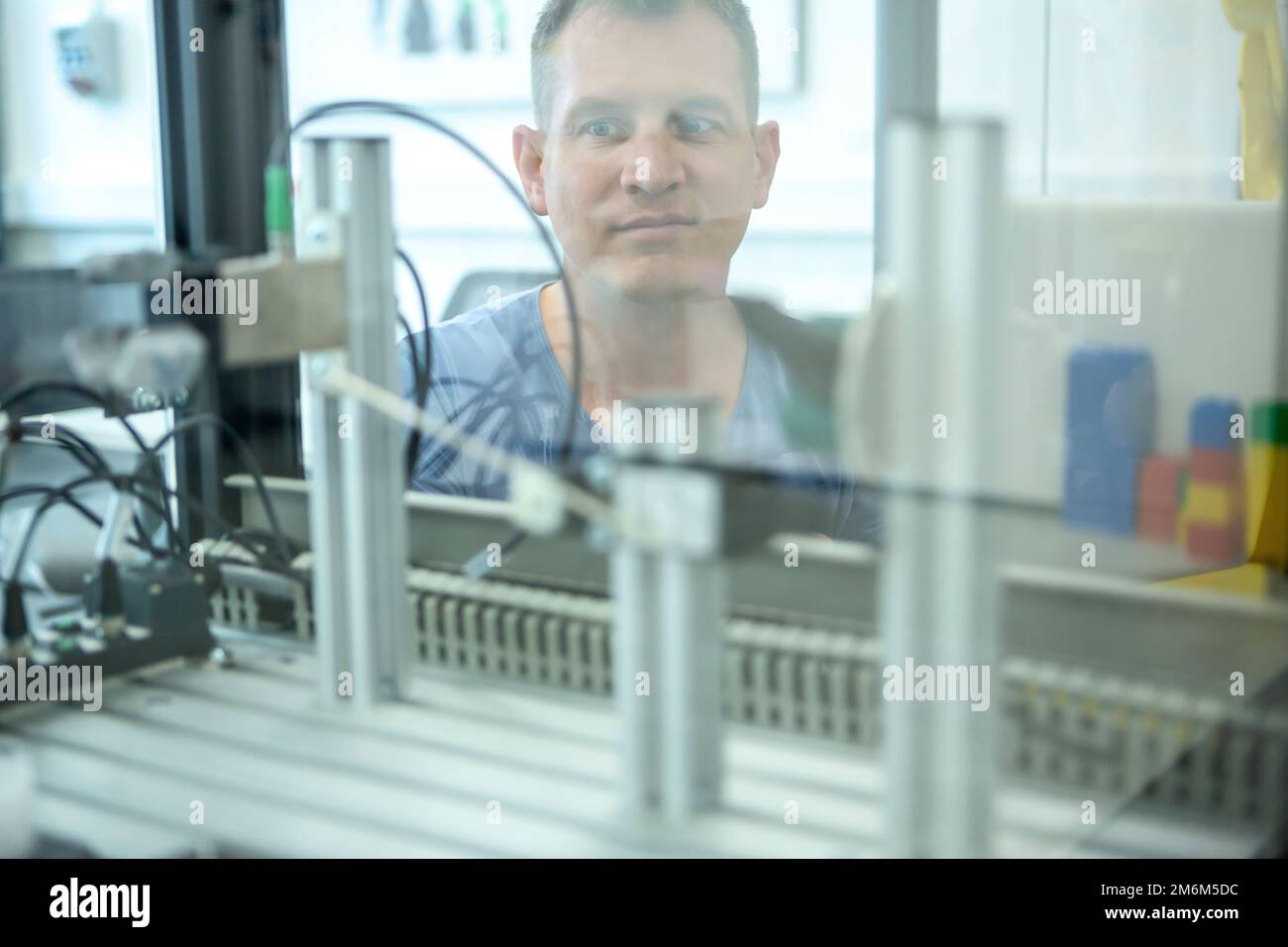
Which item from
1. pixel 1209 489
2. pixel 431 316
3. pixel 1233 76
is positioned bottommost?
pixel 1209 489

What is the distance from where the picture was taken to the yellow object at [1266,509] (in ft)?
2.58

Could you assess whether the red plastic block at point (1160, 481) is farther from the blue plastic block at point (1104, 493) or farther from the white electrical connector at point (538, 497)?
the white electrical connector at point (538, 497)

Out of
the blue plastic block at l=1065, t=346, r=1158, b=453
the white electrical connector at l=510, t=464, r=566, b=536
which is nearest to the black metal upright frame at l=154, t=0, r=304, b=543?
the white electrical connector at l=510, t=464, r=566, b=536

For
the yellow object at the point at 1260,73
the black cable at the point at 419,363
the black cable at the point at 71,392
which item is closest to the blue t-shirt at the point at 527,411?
the black cable at the point at 419,363

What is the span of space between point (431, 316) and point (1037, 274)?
493 mm

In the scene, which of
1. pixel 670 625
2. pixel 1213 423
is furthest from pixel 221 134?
pixel 1213 423

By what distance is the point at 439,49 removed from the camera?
4.49 feet

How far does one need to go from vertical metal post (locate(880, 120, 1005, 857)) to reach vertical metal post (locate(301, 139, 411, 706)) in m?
0.32

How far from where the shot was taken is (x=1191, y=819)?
672 millimetres

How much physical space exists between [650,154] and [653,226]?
0.09 metres

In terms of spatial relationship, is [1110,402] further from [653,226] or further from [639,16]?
[639,16]

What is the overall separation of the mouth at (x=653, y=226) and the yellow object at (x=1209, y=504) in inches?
17.9
